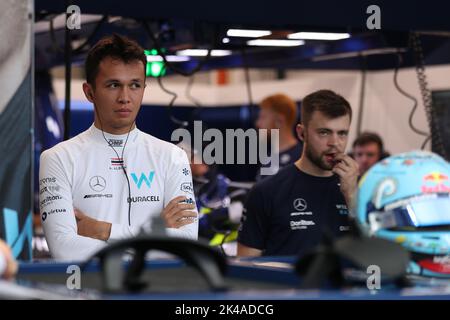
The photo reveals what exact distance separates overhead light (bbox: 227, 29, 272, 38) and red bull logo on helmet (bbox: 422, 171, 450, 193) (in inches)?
106

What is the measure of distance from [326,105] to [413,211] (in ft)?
5.74

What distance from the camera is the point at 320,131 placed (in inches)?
143

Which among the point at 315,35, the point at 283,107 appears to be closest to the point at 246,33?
the point at 315,35

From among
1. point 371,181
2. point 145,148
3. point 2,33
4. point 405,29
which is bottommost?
point 371,181

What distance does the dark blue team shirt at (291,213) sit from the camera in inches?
140

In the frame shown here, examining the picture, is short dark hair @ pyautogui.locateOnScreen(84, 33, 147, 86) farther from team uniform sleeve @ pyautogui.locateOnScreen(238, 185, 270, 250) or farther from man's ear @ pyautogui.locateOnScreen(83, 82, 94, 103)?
team uniform sleeve @ pyautogui.locateOnScreen(238, 185, 270, 250)

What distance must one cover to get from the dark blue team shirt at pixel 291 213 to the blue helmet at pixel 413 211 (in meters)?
1.56

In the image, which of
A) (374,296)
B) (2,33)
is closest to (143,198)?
(2,33)

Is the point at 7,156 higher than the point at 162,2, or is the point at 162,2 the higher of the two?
the point at 162,2

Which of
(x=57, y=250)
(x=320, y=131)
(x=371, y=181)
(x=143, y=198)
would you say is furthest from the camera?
(x=320, y=131)

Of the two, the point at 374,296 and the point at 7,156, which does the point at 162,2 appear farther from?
the point at 374,296

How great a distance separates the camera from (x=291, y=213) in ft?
11.7

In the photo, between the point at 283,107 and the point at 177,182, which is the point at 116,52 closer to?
the point at 177,182
